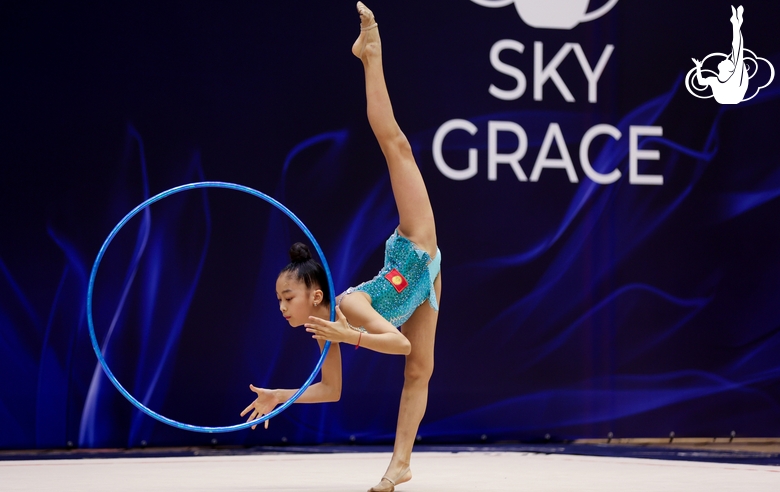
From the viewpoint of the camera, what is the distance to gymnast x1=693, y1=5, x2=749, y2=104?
5945 mm

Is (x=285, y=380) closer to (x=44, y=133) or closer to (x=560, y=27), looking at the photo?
(x=44, y=133)

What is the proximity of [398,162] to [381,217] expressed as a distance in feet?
5.65

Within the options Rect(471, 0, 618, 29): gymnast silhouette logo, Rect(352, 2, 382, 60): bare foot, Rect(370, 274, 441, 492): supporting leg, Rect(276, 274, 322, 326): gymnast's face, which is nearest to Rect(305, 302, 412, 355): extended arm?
Rect(276, 274, 322, 326): gymnast's face

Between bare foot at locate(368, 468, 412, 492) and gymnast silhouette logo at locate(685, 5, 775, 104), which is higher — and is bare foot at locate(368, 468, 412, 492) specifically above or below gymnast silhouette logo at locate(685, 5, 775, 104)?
below

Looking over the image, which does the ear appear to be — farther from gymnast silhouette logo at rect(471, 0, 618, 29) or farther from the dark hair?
gymnast silhouette logo at rect(471, 0, 618, 29)

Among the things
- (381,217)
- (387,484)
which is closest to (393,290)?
(387,484)

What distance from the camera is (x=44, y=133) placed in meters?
5.29

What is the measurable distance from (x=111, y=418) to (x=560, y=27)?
3.36 meters

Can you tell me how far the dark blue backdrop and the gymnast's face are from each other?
70.9 inches

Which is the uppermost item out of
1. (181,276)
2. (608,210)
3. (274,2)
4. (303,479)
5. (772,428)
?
(274,2)

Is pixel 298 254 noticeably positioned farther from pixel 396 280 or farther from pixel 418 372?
pixel 418 372

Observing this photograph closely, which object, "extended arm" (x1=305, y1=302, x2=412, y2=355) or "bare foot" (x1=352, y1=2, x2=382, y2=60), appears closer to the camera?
"extended arm" (x1=305, y1=302, x2=412, y2=355)

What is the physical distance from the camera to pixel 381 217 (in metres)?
5.59

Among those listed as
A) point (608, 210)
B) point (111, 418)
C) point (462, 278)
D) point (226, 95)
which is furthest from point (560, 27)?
point (111, 418)
